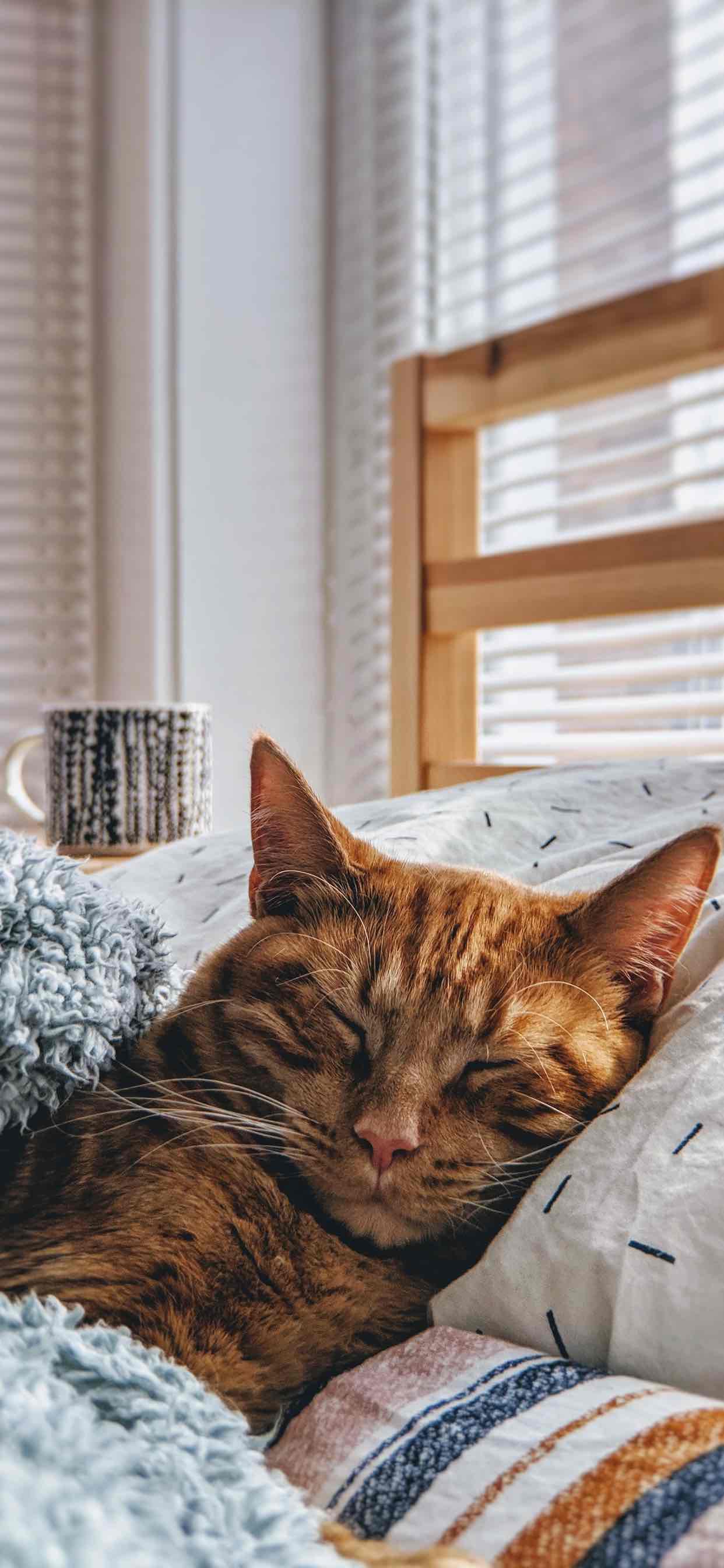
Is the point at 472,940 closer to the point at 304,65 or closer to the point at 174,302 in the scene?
the point at 174,302

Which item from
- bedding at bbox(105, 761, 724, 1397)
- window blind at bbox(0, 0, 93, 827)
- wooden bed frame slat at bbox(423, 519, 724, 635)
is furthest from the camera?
window blind at bbox(0, 0, 93, 827)

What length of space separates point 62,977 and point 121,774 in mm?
955

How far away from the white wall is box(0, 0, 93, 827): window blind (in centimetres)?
32

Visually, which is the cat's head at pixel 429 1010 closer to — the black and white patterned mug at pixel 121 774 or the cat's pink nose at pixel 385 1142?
the cat's pink nose at pixel 385 1142

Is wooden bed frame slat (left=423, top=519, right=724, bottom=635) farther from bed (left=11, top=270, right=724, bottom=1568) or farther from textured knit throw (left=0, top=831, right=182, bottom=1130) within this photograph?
textured knit throw (left=0, top=831, right=182, bottom=1130)

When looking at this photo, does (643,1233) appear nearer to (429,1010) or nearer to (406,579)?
(429,1010)

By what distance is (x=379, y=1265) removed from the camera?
659mm

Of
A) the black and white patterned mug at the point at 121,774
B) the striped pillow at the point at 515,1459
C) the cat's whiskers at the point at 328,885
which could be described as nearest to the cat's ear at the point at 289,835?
the cat's whiskers at the point at 328,885

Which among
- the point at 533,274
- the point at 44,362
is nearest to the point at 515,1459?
the point at 533,274

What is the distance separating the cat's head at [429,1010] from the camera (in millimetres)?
649

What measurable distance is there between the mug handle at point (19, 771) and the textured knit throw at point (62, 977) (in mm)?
1086

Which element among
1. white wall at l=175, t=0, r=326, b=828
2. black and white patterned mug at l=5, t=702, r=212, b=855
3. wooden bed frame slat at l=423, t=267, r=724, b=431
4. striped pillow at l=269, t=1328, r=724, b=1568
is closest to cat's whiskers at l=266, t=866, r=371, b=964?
striped pillow at l=269, t=1328, r=724, b=1568

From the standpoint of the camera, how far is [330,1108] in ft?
2.17

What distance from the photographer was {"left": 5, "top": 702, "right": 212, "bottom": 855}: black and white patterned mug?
5.29 ft
